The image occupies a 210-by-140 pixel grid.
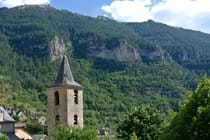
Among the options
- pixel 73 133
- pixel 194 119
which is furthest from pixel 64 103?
pixel 194 119

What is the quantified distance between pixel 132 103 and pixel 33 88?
105 feet

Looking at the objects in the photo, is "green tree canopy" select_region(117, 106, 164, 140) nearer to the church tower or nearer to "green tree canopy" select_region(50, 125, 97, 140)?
the church tower

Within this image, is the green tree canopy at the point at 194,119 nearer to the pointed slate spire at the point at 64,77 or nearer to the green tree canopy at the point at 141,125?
the pointed slate spire at the point at 64,77

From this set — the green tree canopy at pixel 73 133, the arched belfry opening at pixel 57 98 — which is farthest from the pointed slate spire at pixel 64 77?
the green tree canopy at pixel 73 133

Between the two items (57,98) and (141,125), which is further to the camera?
(141,125)

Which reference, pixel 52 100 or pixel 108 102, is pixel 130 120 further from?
pixel 108 102

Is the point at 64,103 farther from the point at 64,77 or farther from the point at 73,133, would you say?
the point at 73,133

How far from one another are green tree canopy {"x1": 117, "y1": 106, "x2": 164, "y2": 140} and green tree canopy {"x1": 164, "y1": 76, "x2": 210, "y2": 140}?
613 inches

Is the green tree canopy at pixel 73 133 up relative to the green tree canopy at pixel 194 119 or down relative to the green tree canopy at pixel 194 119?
down

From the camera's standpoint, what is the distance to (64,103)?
48.8 meters

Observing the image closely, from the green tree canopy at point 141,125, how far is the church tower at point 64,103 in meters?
4.34

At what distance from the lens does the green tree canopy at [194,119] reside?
111 ft

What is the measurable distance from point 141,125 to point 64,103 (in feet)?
24.1

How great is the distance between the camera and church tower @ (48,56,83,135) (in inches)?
1919
